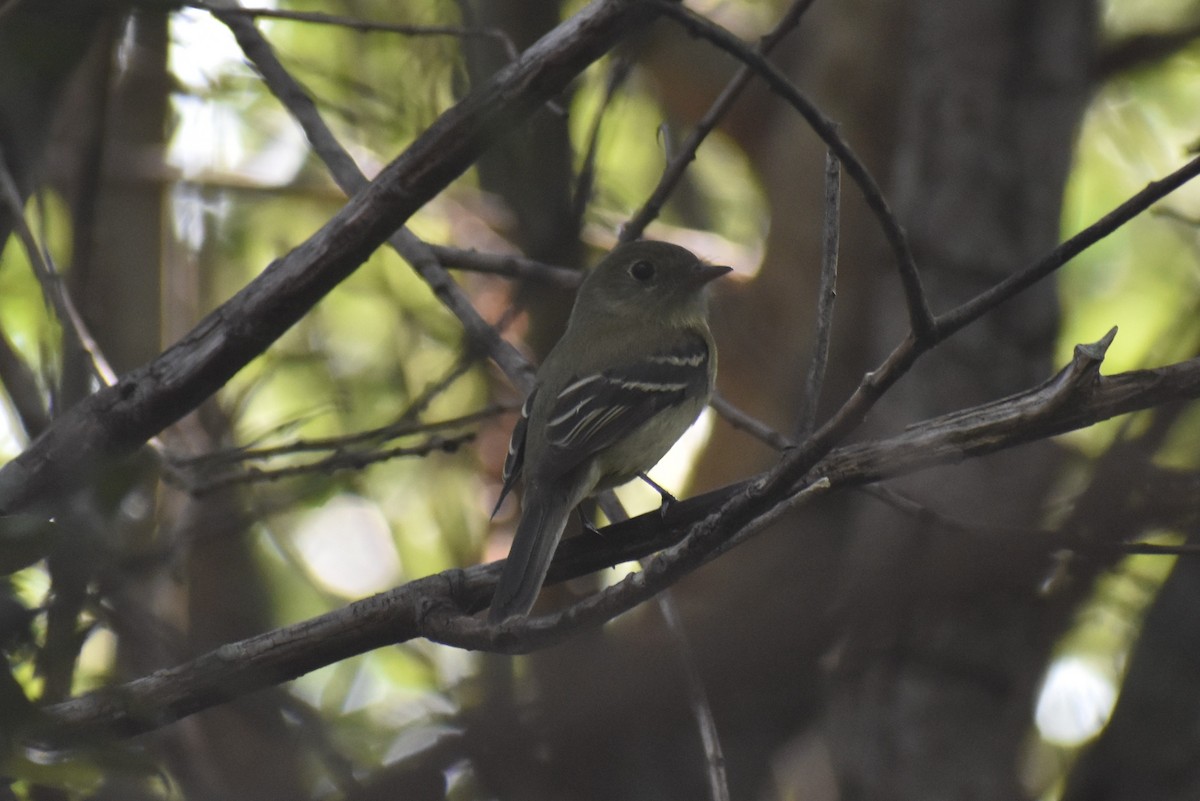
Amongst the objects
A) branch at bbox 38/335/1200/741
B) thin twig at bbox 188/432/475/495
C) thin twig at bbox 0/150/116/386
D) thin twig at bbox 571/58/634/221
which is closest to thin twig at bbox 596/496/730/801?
branch at bbox 38/335/1200/741

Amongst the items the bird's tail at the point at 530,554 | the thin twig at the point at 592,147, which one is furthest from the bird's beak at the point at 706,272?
the bird's tail at the point at 530,554

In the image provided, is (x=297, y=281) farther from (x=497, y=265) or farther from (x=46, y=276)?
(x=497, y=265)

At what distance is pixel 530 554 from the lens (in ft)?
11.4

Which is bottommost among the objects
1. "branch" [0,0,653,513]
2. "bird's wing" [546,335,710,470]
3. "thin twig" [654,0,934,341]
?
"thin twig" [654,0,934,341]

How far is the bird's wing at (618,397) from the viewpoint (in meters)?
4.25

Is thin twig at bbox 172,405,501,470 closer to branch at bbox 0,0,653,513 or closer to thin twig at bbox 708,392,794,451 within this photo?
branch at bbox 0,0,653,513

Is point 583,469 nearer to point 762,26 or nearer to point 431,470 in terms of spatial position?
point 431,470

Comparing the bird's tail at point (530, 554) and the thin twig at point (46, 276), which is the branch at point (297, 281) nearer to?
the thin twig at point (46, 276)

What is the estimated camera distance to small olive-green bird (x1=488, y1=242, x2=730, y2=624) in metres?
4.14

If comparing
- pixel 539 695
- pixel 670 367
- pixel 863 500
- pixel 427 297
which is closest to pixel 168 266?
pixel 427 297

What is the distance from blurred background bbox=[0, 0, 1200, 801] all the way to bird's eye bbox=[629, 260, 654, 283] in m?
0.30

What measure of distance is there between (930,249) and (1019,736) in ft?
7.64

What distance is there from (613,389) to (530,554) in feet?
4.08

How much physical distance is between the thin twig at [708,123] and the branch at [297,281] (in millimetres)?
669
